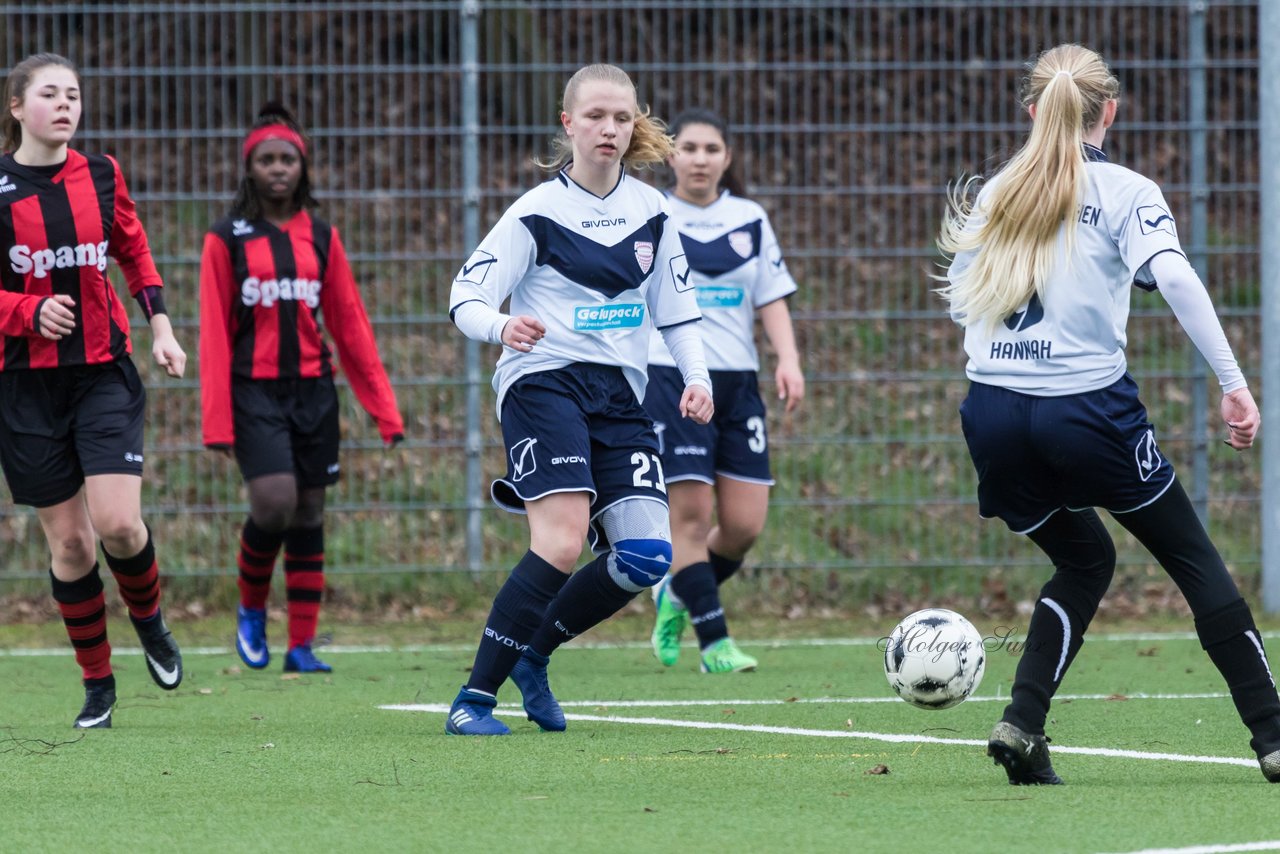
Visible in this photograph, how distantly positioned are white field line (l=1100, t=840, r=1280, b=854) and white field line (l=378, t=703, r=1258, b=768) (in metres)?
1.16

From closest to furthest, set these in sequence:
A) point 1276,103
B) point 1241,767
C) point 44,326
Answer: point 1241,767 < point 44,326 < point 1276,103

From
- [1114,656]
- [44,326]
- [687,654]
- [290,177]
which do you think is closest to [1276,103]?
[1114,656]

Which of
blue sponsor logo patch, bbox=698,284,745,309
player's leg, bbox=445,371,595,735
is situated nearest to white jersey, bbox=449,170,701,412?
player's leg, bbox=445,371,595,735

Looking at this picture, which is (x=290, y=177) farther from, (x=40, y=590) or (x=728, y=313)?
(x=40, y=590)

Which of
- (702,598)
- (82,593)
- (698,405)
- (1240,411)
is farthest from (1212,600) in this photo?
(82,593)

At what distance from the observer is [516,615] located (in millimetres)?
5660

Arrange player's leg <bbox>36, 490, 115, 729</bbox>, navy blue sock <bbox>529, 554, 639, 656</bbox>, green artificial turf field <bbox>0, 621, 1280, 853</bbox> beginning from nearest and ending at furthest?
green artificial turf field <bbox>0, 621, 1280, 853</bbox> → navy blue sock <bbox>529, 554, 639, 656</bbox> → player's leg <bbox>36, 490, 115, 729</bbox>

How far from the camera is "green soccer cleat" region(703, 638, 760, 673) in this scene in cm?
767

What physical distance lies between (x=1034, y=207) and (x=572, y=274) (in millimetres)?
1609

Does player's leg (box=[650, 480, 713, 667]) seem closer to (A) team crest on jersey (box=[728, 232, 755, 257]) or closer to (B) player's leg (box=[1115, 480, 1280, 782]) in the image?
(A) team crest on jersey (box=[728, 232, 755, 257])

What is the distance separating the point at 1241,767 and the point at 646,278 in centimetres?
223

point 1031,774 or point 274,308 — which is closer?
point 1031,774

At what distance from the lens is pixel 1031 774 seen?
4.54m

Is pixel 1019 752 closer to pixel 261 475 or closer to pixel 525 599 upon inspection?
pixel 525 599
